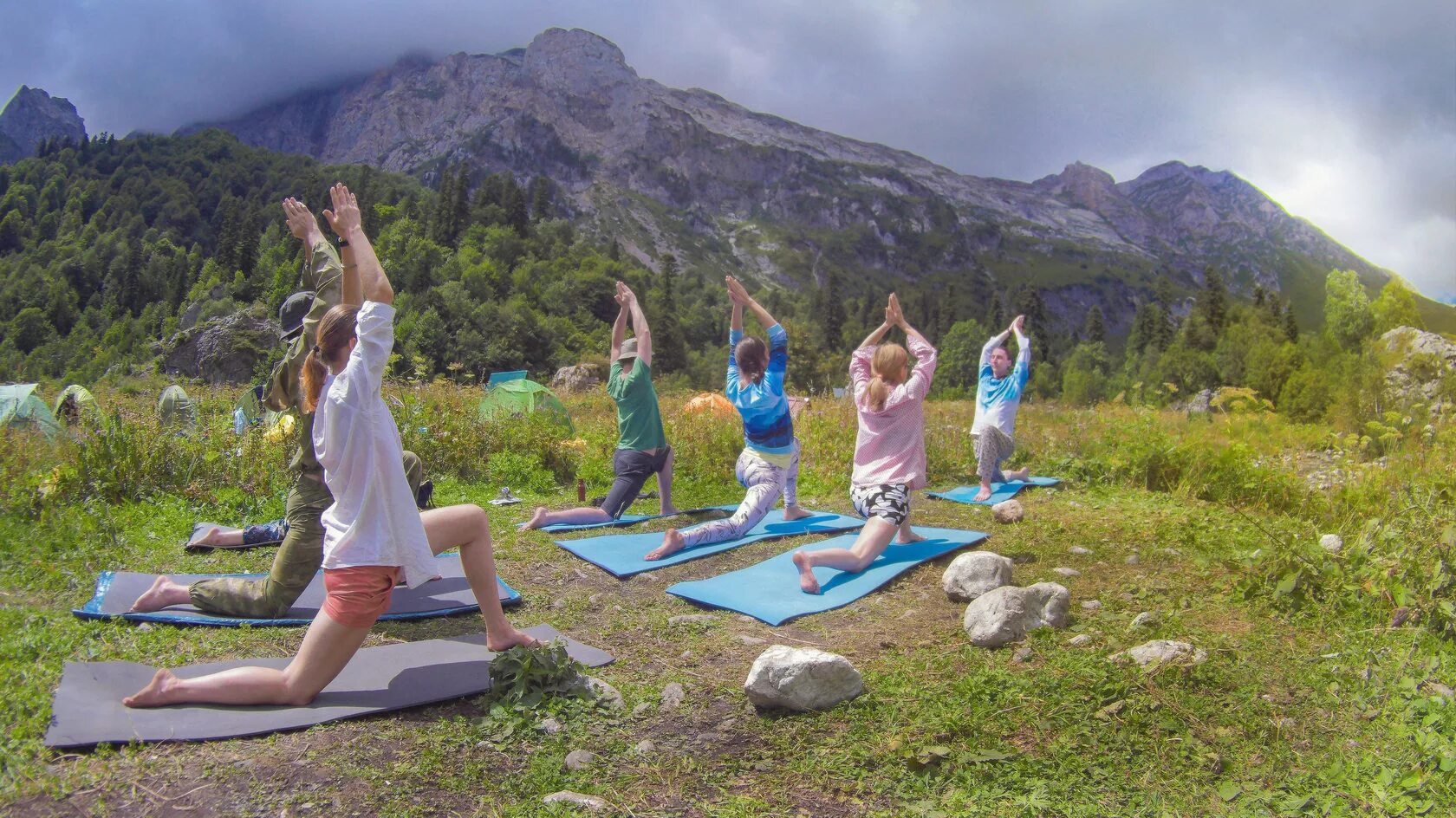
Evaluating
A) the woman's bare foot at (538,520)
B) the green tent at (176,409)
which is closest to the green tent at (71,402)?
the green tent at (176,409)

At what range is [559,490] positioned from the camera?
10797mm

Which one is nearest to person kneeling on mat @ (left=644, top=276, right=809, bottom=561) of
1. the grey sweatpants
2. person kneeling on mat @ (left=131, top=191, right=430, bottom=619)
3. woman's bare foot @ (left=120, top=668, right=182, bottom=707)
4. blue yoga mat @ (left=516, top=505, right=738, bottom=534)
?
blue yoga mat @ (left=516, top=505, right=738, bottom=534)

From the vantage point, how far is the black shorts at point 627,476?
838cm

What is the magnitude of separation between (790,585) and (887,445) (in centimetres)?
137

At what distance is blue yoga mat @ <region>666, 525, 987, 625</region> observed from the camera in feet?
19.0

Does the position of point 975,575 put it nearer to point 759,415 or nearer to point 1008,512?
point 759,415

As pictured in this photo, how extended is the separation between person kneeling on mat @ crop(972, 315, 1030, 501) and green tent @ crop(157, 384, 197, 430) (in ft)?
29.2

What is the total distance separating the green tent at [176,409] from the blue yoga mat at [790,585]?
244 inches

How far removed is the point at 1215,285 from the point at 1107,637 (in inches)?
3302

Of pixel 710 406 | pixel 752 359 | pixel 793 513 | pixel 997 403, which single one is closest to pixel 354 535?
pixel 752 359

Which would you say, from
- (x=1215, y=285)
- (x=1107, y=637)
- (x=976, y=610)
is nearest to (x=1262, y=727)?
(x=1107, y=637)

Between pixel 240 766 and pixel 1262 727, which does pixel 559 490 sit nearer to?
pixel 240 766

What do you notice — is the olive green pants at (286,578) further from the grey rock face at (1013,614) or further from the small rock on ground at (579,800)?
the grey rock face at (1013,614)

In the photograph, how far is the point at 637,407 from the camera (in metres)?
8.44
